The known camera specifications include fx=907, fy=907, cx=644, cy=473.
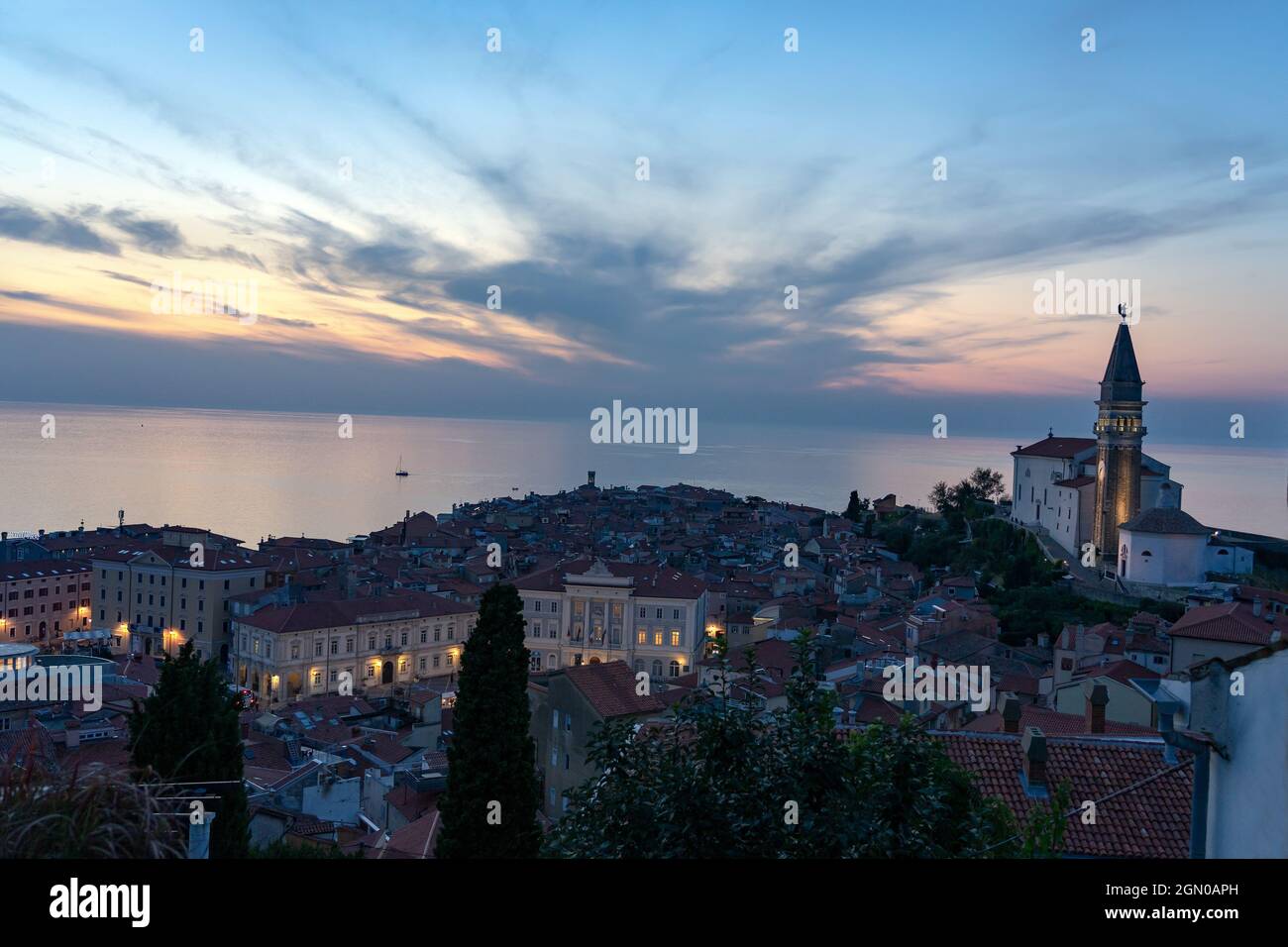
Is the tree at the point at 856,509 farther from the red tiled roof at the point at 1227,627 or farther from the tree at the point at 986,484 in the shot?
the red tiled roof at the point at 1227,627

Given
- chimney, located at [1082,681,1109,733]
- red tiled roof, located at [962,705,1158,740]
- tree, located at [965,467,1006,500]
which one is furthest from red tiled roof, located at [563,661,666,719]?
tree, located at [965,467,1006,500]

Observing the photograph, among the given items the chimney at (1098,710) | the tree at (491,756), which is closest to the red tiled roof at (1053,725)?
the chimney at (1098,710)

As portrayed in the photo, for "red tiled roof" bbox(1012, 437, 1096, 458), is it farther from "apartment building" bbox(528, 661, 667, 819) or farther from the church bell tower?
"apartment building" bbox(528, 661, 667, 819)

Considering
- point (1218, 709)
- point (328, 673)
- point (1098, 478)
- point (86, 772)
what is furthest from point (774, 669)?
point (1098, 478)

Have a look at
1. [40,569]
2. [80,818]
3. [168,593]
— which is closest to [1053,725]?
[80,818]

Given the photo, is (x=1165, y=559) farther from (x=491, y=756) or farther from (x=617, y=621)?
(x=491, y=756)
